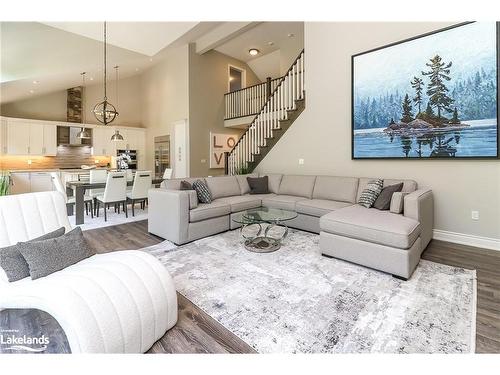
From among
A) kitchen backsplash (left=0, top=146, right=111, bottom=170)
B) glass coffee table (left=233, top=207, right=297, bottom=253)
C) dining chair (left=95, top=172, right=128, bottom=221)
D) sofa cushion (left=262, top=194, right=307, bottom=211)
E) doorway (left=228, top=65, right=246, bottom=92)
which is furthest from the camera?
doorway (left=228, top=65, right=246, bottom=92)

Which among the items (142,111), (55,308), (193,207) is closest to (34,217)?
(55,308)

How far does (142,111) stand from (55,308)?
941cm

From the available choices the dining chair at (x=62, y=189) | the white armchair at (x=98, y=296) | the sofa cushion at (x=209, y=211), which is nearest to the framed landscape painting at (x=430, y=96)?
the sofa cushion at (x=209, y=211)

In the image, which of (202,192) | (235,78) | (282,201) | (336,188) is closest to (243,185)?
(282,201)

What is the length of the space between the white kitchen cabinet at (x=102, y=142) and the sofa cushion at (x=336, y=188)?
285 inches

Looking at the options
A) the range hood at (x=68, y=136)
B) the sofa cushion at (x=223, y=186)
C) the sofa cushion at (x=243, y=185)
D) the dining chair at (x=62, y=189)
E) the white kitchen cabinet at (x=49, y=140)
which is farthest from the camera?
the range hood at (x=68, y=136)

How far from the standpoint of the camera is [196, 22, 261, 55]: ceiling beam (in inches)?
236

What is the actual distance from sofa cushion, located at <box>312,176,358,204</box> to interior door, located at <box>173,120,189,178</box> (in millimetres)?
4330

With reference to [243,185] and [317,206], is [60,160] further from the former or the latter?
[317,206]

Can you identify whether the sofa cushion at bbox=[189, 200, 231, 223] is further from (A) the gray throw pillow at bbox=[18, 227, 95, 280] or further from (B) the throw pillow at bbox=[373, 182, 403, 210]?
(B) the throw pillow at bbox=[373, 182, 403, 210]

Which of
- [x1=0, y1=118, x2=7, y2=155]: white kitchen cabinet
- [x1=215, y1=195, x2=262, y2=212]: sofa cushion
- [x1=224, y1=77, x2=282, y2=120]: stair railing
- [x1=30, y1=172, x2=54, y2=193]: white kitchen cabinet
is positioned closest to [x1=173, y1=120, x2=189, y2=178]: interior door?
[x1=224, y1=77, x2=282, y2=120]: stair railing

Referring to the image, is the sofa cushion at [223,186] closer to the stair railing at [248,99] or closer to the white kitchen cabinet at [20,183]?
the stair railing at [248,99]

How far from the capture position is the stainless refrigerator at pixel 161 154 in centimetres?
820

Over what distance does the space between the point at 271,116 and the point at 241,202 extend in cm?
249
